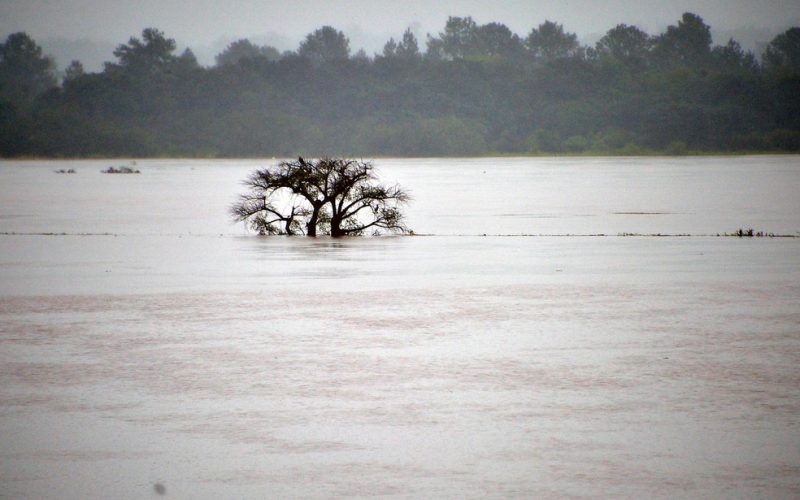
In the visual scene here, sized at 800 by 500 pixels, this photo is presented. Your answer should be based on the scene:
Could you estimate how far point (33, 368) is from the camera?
12219mm

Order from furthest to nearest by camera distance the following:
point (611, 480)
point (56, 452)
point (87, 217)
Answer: point (87, 217) → point (56, 452) → point (611, 480)

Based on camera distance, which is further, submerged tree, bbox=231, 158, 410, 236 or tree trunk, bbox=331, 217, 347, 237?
A: tree trunk, bbox=331, 217, 347, 237

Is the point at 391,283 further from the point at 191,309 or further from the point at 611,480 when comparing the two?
the point at 611,480

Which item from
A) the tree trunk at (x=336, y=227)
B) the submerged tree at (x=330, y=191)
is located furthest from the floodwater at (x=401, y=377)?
the tree trunk at (x=336, y=227)

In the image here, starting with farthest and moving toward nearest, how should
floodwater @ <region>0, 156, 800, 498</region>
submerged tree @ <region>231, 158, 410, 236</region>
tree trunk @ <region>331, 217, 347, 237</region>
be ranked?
tree trunk @ <region>331, 217, 347, 237</region> → submerged tree @ <region>231, 158, 410, 236</region> → floodwater @ <region>0, 156, 800, 498</region>

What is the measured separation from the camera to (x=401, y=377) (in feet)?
38.0

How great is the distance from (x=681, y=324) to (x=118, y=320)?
778 cm

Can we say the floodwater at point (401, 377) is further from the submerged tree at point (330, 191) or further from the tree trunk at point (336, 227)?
the tree trunk at point (336, 227)

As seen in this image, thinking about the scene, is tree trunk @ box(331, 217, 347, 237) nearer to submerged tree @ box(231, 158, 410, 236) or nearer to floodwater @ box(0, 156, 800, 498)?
submerged tree @ box(231, 158, 410, 236)

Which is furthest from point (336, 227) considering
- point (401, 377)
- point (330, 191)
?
point (401, 377)

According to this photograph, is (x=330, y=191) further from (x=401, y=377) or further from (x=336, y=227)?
(x=401, y=377)

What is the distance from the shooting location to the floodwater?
8.24 m

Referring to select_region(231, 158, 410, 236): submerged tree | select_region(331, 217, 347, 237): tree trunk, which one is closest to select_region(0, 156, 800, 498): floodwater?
select_region(231, 158, 410, 236): submerged tree

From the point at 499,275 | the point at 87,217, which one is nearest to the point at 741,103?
the point at 87,217
